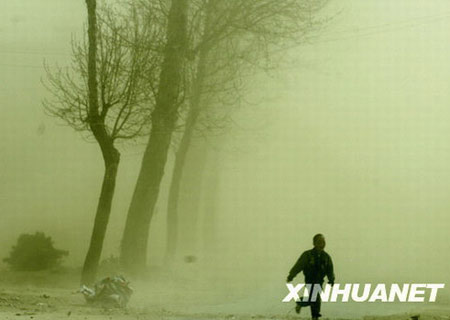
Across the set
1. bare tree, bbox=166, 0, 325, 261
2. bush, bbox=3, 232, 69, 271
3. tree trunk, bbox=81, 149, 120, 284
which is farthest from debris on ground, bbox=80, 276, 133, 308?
bare tree, bbox=166, 0, 325, 261

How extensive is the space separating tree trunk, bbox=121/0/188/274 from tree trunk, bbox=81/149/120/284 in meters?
2.24

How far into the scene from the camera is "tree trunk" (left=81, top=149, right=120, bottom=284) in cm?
1761

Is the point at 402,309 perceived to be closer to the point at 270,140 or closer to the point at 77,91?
the point at 77,91

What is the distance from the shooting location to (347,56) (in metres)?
34.3

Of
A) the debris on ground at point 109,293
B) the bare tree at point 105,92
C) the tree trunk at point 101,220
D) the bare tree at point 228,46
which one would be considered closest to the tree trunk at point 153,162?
the bare tree at point 105,92

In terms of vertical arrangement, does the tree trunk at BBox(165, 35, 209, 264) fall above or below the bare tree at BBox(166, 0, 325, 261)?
below

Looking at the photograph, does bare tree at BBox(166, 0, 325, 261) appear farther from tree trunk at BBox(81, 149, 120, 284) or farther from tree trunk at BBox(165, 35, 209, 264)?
tree trunk at BBox(81, 149, 120, 284)

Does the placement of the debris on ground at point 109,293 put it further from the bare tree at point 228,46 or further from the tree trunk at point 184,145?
the tree trunk at point 184,145

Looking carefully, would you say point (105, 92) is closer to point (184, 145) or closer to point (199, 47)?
point (199, 47)

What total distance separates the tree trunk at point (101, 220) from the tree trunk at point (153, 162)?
88.1 inches

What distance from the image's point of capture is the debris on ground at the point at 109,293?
14.4 m

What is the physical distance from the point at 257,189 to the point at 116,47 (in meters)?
17.2

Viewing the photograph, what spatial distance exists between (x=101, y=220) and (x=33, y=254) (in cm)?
515

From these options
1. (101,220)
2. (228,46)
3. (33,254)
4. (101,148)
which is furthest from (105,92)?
(228,46)
